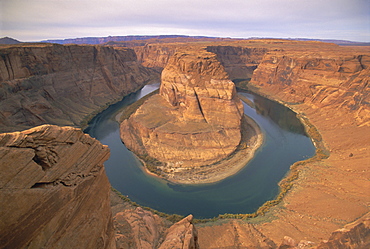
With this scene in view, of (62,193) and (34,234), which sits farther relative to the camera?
(62,193)

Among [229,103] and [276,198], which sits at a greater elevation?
[229,103]

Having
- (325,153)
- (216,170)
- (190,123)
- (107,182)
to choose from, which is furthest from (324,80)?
(107,182)

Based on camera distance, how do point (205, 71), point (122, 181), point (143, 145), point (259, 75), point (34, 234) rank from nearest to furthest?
point (34, 234) < point (122, 181) < point (143, 145) < point (205, 71) < point (259, 75)

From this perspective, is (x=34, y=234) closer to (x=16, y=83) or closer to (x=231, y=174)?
(x=231, y=174)

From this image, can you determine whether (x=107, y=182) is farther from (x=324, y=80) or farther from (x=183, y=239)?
(x=324, y=80)

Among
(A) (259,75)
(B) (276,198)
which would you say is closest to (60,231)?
(B) (276,198)

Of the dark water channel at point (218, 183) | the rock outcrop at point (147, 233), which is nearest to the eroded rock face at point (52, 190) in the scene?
the rock outcrop at point (147, 233)
